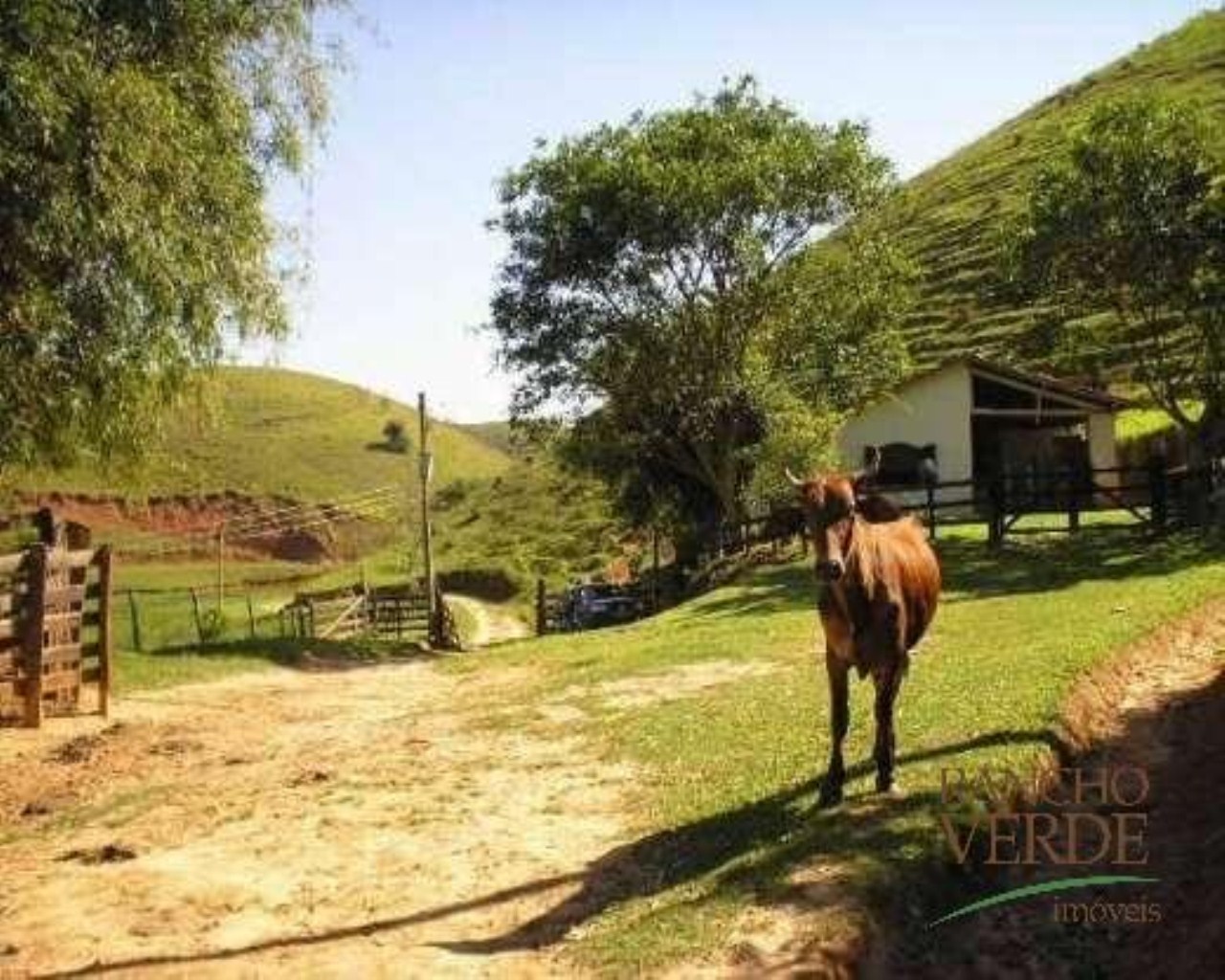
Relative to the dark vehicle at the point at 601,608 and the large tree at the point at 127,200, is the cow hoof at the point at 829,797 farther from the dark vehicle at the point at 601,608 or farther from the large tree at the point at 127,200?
the dark vehicle at the point at 601,608

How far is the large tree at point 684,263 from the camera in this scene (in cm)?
3762

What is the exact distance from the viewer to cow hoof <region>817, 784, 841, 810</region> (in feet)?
32.4

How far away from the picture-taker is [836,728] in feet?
32.9

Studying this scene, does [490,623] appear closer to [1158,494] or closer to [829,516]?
[1158,494]

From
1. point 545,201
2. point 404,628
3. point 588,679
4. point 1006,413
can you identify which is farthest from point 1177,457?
point 588,679

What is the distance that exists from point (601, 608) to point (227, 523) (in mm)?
48779

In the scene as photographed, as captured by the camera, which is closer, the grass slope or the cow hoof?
the cow hoof

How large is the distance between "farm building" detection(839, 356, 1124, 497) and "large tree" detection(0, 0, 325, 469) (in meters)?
30.5

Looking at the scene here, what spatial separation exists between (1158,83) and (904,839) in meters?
115

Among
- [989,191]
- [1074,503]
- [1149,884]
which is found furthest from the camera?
[989,191]

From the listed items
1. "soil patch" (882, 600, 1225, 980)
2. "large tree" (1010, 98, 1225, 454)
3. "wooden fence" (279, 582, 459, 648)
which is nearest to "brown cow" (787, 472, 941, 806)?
"soil patch" (882, 600, 1225, 980)

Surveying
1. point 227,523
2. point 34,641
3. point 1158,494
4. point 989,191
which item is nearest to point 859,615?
point 34,641

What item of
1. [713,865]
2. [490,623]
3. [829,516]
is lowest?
[490,623]

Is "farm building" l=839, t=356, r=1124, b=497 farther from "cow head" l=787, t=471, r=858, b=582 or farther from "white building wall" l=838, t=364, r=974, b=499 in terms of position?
"cow head" l=787, t=471, r=858, b=582
